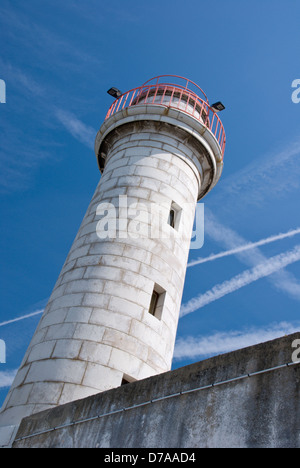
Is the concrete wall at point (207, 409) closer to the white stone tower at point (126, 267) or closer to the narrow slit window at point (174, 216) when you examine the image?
the white stone tower at point (126, 267)

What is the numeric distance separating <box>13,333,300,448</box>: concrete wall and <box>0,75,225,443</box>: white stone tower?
1987 millimetres

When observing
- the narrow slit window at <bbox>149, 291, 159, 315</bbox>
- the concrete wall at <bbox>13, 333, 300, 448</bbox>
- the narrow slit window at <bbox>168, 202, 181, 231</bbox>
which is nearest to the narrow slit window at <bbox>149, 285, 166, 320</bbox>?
the narrow slit window at <bbox>149, 291, 159, 315</bbox>

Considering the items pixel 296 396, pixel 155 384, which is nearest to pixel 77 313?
pixel 155 384

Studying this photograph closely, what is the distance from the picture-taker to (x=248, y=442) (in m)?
4.30

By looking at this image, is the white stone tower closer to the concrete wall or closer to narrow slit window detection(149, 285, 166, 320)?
narrow slit window detection(149, 285, 166, 320)

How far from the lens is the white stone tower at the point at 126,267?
327 inches

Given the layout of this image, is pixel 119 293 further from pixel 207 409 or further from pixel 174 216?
pixel 207 409

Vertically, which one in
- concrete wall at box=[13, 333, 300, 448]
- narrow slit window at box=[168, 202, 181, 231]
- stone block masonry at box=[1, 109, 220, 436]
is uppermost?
narrow slit window at box=[168, 202, 181, 231]

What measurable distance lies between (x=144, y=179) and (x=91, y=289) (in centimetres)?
323

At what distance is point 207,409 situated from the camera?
4863 mm

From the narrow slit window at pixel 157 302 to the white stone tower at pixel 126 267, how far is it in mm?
24

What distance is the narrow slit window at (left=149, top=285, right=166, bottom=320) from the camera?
9.74 metres
